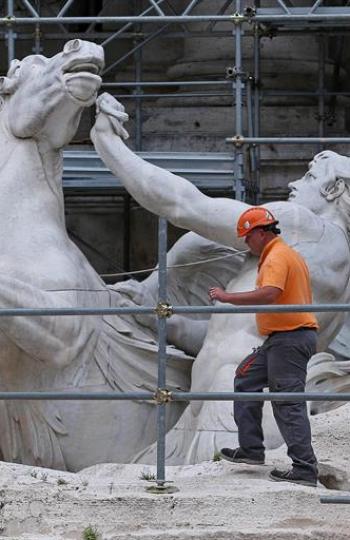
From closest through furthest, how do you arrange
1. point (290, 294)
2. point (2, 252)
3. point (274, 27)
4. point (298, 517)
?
1. point (298, 517)
2. point (290, 294)
3. point (2, 252)
4. point (274, 27)

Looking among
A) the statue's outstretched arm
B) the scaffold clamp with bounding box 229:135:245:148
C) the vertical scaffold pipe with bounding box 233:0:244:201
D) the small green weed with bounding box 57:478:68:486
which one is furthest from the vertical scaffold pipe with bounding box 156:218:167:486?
the vertical scaffold pipe with bounding box 233:0:244:201

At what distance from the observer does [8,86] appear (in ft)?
44.0

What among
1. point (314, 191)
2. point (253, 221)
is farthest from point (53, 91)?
point (253, 221)

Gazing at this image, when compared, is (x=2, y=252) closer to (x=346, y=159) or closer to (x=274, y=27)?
(x=346, y=159)

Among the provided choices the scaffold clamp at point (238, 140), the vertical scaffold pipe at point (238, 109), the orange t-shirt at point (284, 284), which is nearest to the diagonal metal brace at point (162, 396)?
the orange t-shirt at point (284, 284)

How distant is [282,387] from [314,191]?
2.40 metres

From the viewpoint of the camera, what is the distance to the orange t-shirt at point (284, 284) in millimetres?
11492

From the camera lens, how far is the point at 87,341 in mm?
13125

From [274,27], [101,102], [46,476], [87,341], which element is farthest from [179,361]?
[274,27]

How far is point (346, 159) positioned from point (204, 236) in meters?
1.04

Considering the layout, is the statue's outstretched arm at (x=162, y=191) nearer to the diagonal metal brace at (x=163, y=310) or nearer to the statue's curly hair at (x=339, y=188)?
the statue's curly hair at (x=339, y=188)

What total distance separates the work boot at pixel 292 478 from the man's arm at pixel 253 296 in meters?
0.78

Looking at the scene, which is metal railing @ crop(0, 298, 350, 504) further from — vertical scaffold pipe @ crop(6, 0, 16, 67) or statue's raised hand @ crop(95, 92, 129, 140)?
vertical scaffold pipe @ crop(6, 0, 16, 67)

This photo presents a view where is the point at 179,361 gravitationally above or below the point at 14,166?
below
